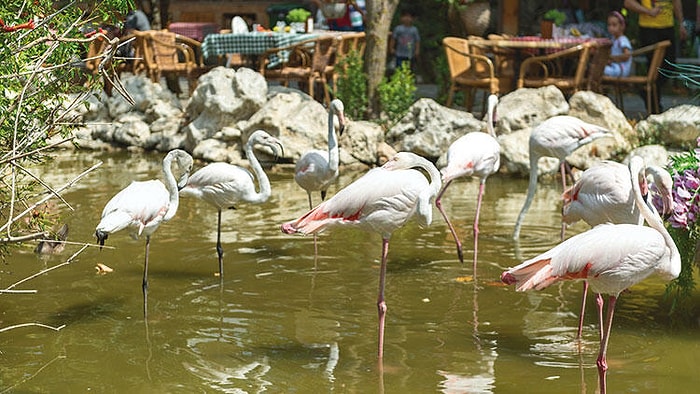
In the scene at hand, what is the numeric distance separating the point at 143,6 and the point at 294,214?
1102 centimetres

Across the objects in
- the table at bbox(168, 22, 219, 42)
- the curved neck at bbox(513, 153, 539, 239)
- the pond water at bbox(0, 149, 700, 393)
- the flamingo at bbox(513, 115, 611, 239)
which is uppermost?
the table at bbox(168, 22, 219, 42)

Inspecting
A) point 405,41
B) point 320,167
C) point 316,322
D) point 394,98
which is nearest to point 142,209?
point 316,322

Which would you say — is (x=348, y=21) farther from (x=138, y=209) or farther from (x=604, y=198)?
(x=604, y=198)

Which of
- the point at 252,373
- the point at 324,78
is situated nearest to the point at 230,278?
the point at 252,373

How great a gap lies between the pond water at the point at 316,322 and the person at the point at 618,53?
17.3ft

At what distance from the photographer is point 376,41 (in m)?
13.1

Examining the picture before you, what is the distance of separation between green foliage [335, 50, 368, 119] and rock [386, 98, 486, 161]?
4.03 ft

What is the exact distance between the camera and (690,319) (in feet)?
20.6

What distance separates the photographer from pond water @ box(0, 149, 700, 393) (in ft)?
17.4

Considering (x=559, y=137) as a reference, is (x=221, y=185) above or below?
below

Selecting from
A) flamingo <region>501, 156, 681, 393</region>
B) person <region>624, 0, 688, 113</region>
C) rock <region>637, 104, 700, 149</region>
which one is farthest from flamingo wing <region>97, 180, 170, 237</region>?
person <region>624, 0, 688, 113</region>

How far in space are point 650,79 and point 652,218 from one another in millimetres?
8527

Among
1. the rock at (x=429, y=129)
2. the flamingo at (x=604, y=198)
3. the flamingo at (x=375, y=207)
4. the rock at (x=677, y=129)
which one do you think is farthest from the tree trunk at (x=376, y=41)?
the flamingo at (x=375, y=207)

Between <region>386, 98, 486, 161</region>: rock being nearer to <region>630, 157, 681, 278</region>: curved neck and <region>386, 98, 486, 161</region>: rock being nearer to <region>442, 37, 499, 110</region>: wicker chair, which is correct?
<region>442, 37, 499, 110</region>: wicker chair
